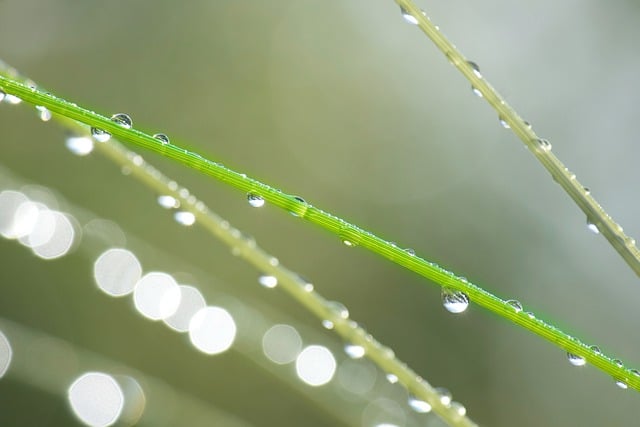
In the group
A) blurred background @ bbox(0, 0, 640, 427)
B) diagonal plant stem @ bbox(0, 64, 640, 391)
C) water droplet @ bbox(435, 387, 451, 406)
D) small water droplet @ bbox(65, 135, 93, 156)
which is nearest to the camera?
diagonal plant stem @ bbox(0, 64, 640, 391)

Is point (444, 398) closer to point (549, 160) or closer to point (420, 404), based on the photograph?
point (420, 404)

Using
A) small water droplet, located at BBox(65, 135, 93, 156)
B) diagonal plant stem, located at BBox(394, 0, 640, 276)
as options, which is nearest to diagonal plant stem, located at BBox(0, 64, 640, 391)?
diagonal plant stem, located at BBox(394, 0, 640, 276)

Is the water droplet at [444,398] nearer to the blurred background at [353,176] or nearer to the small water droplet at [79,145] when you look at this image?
the small water droplet at [79,145]

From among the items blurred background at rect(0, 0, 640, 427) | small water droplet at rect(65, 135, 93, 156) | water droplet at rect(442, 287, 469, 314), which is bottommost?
water droplet at rect(442, 287, 469, 314)

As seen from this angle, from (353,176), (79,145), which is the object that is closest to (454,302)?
(79,145)

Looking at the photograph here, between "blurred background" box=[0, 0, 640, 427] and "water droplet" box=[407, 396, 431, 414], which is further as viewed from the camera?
"blurred background" box=[0, 0, 640, 427]

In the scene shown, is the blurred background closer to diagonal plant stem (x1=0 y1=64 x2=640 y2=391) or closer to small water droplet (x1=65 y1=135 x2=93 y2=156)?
small water droplet (x1=65 y1=135 x2=93 y2=156)

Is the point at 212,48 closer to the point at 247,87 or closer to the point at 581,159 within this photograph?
the point at 247,87
